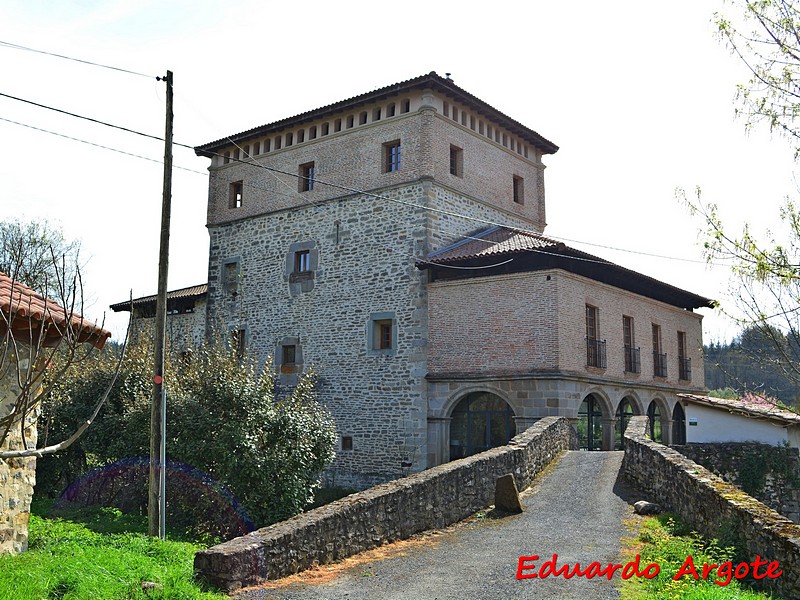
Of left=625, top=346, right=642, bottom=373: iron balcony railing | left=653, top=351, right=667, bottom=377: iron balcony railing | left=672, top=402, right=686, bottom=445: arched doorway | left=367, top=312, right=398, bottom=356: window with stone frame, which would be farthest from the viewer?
left=672, top=402, right=686, bottom=445: arched doorway

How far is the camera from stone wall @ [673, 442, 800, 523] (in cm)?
1678

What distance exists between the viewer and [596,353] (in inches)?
758

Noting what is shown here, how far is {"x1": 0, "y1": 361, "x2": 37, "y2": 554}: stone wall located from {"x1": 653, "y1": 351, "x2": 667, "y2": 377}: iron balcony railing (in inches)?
751

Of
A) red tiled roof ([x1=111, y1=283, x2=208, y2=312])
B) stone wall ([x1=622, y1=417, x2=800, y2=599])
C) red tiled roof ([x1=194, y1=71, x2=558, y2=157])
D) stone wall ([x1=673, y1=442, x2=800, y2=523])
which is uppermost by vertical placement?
red tiled roof ([x1=194, y1=71, x2=558, y2=157])

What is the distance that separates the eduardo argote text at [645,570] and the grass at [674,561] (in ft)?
0.19

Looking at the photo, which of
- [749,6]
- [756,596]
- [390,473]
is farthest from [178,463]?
[749,6]

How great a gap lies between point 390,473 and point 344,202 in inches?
319

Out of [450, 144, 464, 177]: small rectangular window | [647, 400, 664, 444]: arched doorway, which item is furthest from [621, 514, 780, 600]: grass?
[647, 400, 664, 444]: arched doorway

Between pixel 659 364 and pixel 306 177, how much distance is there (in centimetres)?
1280

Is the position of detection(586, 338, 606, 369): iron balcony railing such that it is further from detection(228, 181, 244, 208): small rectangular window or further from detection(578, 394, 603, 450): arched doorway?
detection(228, 181, 244, 208): small rectangular window

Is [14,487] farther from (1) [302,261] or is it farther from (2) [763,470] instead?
(2) [763,470]

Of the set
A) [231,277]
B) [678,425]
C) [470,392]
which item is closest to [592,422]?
[470,392]

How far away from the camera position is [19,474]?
27.3 feet

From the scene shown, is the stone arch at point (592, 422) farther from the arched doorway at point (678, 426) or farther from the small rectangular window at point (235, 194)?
the small rectangular window at point (235, 194)
